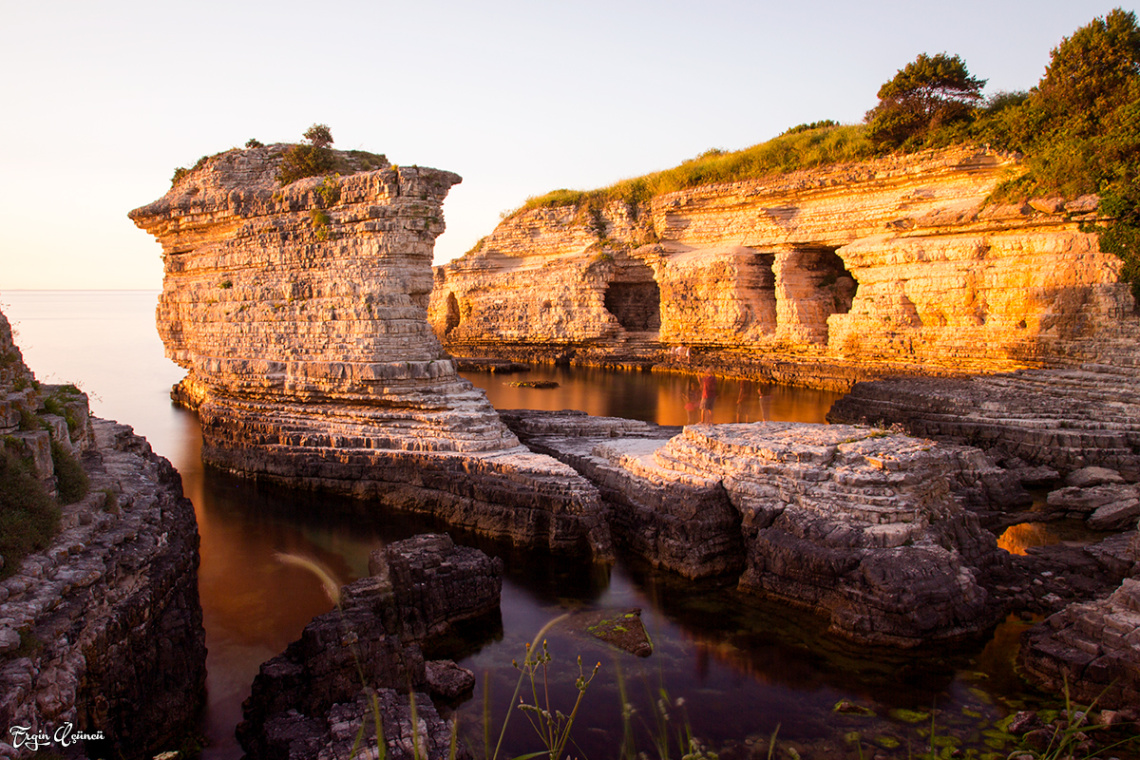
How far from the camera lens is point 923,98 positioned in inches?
941

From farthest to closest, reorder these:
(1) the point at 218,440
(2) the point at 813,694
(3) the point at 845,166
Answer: (3) the point at 845,166
(1) the point at 218,440
(2) the point at 813,694

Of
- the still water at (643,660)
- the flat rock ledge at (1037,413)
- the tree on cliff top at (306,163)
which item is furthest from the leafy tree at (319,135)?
the flat rock ledge at (1037,413)

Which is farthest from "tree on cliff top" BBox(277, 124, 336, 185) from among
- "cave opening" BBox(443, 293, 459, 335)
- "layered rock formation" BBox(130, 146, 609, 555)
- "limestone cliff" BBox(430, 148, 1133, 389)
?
"cave opening" BBox(443, 293, 459, 335)

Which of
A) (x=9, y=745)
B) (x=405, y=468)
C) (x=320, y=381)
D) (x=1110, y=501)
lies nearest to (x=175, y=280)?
(x=320, y=381)

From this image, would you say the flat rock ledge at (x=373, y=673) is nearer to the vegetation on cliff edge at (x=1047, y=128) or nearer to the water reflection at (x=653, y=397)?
the water reflection at (x=653, y=397)

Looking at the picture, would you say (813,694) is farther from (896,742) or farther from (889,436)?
(889,436)

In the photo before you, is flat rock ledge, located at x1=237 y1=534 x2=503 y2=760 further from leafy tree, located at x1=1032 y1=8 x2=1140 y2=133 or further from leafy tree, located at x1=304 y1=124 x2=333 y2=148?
leafy tree, located at x1=1032 y1=8 x2=1140 y2=133

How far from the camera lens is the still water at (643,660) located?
647 centimetres

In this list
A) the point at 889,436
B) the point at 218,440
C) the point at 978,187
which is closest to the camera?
the point at 889,436

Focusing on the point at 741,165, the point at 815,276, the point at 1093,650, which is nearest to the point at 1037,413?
the point at 1093,650

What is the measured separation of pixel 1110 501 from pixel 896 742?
25.8ft

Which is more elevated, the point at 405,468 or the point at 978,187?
the point at 978,187

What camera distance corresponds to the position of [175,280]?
1922 centimetres

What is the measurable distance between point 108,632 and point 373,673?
7.04 feet
